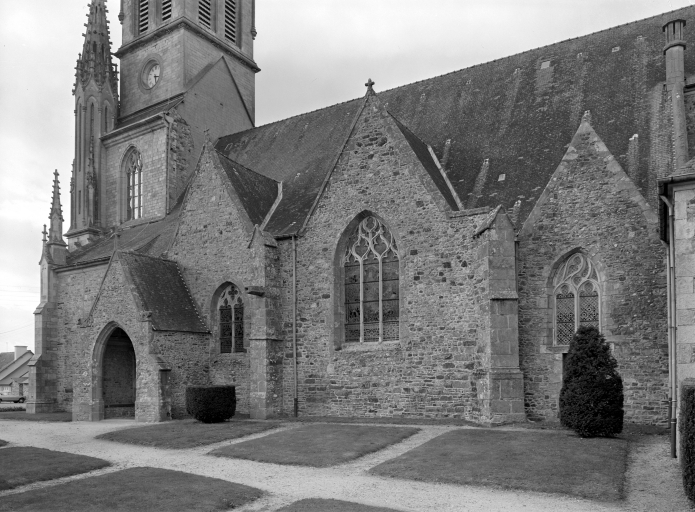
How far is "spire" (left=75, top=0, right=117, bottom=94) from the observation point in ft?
113

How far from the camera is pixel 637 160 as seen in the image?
1873 centimetres

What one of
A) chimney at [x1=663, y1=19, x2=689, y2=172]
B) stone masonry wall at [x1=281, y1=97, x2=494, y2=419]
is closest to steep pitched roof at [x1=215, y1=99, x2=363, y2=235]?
stone masonry wall at [x1=281, y1=97, x2=494, y2=419]

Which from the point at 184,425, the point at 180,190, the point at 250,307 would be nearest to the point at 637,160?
the point at 250,307

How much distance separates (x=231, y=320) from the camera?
2339cm

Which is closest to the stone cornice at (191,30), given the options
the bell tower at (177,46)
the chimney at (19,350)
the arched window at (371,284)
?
the bell tower at (177,46)

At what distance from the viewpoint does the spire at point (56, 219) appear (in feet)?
105

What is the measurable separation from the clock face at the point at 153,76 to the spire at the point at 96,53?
7.07ft

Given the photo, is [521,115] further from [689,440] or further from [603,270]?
[689,440]

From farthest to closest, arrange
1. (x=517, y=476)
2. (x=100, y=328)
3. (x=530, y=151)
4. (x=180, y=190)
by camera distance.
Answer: (x=180, y=190)
(x=100, y=328)
(x=530, y=151)
(x=517, y=476)

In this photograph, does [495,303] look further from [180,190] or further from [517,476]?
[180,190]

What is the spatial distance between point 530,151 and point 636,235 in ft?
16.6

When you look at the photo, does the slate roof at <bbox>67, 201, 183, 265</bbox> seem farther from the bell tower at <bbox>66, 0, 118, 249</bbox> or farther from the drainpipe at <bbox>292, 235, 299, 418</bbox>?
the drainpipe at <bbox>292, 235, 299, 418</bbox>

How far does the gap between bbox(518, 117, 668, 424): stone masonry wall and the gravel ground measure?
225cm

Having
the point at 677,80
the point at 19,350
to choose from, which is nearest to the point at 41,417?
the point at 677,80
